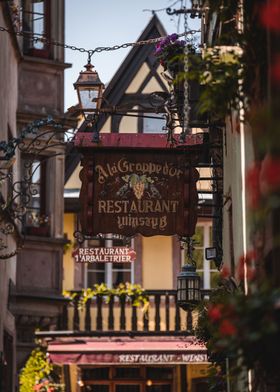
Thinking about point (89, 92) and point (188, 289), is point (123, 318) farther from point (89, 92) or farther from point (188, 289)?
point (89, 92)

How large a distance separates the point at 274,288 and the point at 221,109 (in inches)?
104

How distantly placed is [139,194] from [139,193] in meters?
0.01

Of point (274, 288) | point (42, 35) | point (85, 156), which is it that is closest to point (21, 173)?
point (42, 35)

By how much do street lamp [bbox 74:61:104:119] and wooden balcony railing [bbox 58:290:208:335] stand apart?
549 inches

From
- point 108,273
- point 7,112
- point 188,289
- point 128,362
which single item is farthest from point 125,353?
point 188,289

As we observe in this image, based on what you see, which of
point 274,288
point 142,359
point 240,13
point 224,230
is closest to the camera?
point 274,288

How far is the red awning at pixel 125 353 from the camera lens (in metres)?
30.5

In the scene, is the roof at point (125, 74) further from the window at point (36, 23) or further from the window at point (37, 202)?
the window at point (36, 23)

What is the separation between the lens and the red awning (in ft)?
99.9

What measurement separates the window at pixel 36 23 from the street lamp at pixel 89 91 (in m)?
7.97

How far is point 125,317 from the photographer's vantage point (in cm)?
3297

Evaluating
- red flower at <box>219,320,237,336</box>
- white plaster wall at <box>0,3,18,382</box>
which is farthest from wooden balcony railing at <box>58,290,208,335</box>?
red flower at <box>219,320,237,336</box>

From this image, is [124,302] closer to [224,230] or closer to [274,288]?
[224,230]

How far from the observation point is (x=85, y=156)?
54.5 ft
